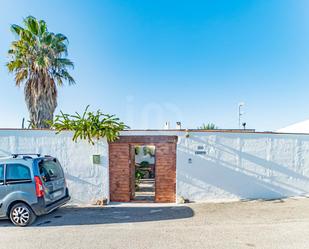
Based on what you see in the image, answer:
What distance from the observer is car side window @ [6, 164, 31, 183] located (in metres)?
5.03

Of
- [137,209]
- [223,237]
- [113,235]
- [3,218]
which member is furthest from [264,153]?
[3,218]

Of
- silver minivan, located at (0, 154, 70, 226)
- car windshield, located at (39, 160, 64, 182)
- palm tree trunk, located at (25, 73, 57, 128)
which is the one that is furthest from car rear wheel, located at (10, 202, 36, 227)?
palm tree trunk, located at (25, 73, 57, 128)

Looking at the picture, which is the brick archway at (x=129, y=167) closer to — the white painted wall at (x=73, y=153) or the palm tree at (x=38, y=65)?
the white painted wall at (x=73, y=153)

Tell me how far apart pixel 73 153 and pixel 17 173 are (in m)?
2.22

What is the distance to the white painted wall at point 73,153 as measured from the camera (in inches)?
280

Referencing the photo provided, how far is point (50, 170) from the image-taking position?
5531 millimetres

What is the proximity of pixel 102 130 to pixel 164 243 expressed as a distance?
4.37 m

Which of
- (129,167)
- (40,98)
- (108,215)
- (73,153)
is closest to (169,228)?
(108,215)

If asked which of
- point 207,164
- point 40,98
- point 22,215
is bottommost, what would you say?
point 22,215

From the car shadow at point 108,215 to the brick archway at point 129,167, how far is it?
28.2 inches

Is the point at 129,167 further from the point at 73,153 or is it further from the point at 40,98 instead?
the point at 40,98

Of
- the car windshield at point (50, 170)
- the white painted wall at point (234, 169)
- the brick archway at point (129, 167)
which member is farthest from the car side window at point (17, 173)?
the white painted wall at point (234, 169)

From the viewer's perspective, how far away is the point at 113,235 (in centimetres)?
426

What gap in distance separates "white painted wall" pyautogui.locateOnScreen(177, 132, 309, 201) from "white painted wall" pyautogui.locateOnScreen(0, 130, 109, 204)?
299cm
